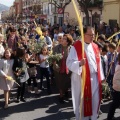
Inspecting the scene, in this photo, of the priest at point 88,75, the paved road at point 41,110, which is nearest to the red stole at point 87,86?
the priest at point 88,75

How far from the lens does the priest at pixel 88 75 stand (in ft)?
17.0

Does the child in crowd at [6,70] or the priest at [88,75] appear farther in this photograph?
the child in crowd at [6,70]

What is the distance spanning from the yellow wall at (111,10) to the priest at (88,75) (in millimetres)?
20938

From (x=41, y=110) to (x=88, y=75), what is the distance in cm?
193

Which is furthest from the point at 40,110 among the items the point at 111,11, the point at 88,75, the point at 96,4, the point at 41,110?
the point at 96,4

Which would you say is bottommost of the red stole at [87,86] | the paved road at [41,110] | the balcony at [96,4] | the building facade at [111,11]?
the paved road at [41,110]

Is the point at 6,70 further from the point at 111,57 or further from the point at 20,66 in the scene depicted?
the point at 111,57

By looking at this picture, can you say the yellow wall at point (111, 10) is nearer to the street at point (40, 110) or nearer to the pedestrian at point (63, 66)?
the pedestrian at point (63, 66)

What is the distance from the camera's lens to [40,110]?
6707 mm

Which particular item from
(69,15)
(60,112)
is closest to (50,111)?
(60,112)

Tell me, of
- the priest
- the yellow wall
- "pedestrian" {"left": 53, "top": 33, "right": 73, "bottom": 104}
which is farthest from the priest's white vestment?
the yellow wall

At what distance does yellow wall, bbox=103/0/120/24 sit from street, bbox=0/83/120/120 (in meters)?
19.3

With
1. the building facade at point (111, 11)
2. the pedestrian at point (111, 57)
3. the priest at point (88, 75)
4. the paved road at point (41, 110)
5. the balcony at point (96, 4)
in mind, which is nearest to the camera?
the priest at point (88, 75)

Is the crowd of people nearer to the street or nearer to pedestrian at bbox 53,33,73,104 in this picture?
pedestrian at bbox 53,33,73,104
